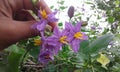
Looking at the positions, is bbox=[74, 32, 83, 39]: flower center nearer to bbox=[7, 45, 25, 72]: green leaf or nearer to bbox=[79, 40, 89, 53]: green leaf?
bbox=[79, 40, 89, 53]: green leaf

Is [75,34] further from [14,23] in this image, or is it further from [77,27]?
[14,23]

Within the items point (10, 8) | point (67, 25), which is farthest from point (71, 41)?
point (10, 8)

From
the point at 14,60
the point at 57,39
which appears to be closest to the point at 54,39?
the point at 57,39

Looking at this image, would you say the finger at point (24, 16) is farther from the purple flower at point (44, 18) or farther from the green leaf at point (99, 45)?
the green leaf at point (99, 45)

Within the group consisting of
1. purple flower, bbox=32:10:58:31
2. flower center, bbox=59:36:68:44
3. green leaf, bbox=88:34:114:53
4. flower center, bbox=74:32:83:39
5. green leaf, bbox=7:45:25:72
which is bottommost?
green leaf, bbox=7:45:25:72

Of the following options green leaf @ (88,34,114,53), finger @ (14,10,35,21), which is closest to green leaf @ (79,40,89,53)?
green leaf @ (88,34,114,53)

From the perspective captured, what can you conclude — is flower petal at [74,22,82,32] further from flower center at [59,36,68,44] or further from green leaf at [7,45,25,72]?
green leaf at [7,45,25,72]

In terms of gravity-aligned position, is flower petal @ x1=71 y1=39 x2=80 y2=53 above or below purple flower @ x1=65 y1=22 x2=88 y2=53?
below
